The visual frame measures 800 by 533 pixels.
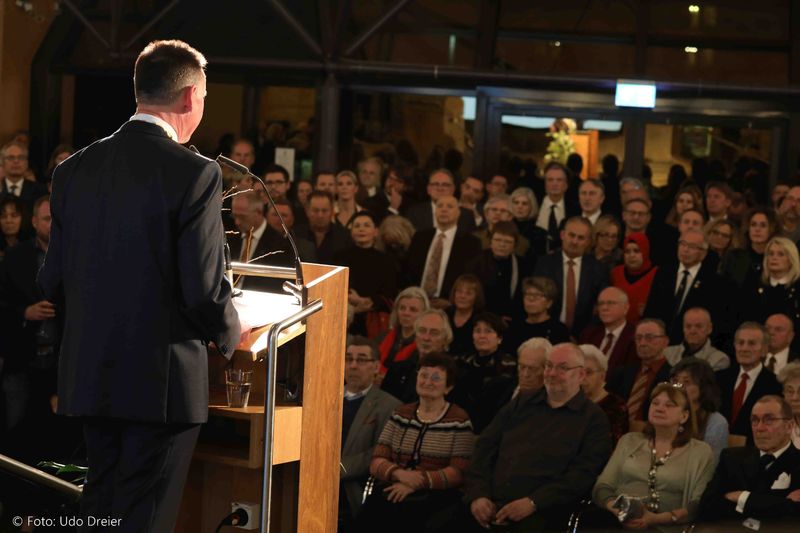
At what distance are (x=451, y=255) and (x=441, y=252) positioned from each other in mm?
104

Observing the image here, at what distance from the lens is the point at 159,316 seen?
256 cm

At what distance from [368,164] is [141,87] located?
20.2 ft

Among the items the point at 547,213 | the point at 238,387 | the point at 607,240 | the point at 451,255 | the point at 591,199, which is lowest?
the point at 238,387

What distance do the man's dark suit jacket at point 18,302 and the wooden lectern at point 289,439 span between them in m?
3.70

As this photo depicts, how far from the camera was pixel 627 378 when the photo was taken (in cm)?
589

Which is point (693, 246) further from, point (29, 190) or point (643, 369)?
point (29, 190)

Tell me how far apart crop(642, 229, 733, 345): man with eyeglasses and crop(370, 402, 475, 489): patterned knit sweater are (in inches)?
48.1

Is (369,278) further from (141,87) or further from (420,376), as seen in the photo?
(141,87)

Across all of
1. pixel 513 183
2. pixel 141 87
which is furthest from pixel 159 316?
pixel 513 183

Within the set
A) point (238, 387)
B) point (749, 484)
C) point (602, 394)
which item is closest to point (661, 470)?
point (749, 484)

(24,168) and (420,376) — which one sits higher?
(24,168)

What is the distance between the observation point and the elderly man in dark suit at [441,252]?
7.00 meters

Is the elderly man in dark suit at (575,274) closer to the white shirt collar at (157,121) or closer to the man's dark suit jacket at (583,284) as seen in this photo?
the man's dark suit jacket at (583,284)

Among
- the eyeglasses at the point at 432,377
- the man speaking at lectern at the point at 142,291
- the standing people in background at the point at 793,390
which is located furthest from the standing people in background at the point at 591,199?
the man speaking at lectern at the point at 142,291
